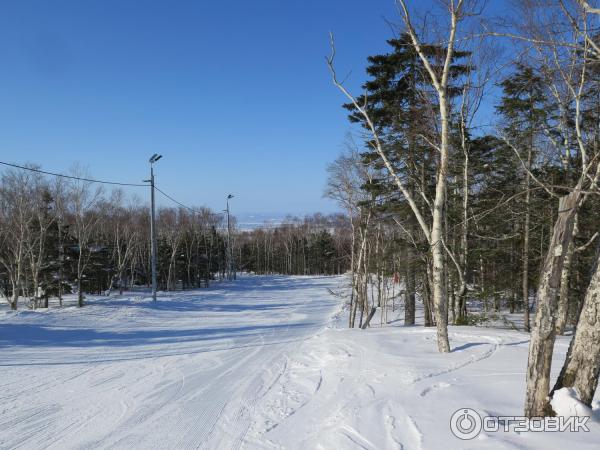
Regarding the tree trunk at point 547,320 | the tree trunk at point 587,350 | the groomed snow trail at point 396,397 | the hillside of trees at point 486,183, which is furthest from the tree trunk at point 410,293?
the tree trunk at point 587,350

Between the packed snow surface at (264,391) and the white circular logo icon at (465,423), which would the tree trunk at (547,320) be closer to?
the packed snow surface at (264,391)

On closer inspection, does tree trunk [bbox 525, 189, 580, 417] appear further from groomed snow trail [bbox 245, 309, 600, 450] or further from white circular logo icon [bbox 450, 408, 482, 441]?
white circular logo icon [bbox 450, 408, 482, 441]

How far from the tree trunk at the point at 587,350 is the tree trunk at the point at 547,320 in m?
0.17

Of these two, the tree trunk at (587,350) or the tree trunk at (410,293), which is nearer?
the tree trunk at (587,350)

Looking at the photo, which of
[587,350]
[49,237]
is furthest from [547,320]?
[49,237]

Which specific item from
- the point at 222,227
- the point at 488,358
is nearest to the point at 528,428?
A: the point at 488,358

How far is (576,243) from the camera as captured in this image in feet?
36.9

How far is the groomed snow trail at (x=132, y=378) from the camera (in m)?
4.75

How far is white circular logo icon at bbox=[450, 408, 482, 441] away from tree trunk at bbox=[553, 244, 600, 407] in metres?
0.93

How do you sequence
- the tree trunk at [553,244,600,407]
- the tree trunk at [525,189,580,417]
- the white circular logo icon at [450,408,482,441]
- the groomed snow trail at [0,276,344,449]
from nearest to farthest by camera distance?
the tree trunk at [553,244,600,407] < the tree trunk at [525,189,580,417] < the white circular logo icon at [450,408,482,441] < the groomed snow trail at [0,276,344,449]

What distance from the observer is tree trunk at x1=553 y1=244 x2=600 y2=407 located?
10.5 feet

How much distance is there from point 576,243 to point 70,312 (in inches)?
723

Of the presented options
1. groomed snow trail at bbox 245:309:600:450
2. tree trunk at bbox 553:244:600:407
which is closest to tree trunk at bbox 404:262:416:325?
groomed snow trail at bbox 245:309:600:450

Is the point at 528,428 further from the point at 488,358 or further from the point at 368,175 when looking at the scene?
A: the point at 368,175
